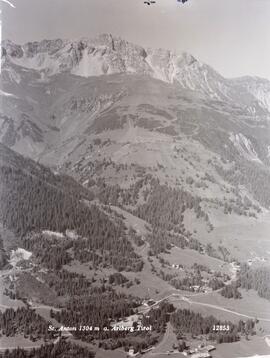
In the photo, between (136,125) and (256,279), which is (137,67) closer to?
(136,125)

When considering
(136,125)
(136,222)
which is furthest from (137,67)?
(136,222)

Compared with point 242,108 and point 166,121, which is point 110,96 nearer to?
point 166,121

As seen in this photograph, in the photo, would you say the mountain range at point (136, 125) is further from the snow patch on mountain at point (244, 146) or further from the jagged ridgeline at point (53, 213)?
the jagged ridgeline at point (53, 213)

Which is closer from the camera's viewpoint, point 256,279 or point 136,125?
point 256,279

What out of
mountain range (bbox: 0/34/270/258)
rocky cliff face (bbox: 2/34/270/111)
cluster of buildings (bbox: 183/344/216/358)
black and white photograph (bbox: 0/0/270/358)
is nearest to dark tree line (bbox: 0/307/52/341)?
black and white photograph (bbox: 0/0/270/358)

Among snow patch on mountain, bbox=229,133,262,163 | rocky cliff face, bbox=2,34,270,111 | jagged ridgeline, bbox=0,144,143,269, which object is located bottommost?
jagged ridgeline, bbox=0,144,143,269

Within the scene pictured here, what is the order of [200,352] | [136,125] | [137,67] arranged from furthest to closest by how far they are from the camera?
[137,67]
[136,125]
[200,352]

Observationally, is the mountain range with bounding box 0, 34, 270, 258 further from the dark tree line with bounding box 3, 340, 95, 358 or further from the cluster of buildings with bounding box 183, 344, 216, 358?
the dark tree line with bounding box 3, 340, 95, 358
